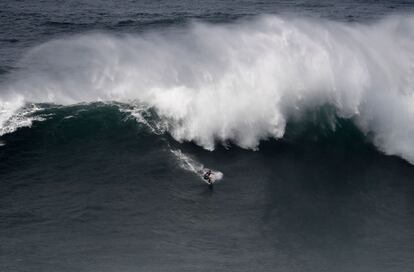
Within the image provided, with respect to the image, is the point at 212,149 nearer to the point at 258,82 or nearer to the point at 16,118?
the point at 258,82

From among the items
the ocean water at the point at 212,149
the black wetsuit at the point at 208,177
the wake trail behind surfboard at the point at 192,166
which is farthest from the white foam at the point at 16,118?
the black wetsuit at the point at 208,177

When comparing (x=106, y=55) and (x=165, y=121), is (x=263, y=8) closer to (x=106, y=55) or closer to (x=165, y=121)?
(x=106, y=55)

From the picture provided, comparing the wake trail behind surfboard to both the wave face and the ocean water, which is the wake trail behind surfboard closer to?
the ocean water

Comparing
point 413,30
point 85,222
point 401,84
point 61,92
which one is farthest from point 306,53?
point 85,222

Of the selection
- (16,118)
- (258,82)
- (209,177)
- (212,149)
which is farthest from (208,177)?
(16,118)

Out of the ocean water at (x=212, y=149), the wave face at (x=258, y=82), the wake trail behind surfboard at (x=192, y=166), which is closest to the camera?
the ocean water at (x=212, y=149)

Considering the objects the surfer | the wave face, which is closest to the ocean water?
the wave face

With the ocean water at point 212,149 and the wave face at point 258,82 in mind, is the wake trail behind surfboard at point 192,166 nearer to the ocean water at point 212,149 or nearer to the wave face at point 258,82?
the ocean water at point 212,149
